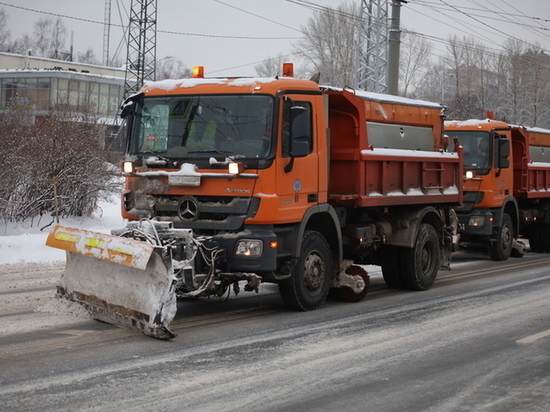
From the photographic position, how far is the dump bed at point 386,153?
34.8 feet

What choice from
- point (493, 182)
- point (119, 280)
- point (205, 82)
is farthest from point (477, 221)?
point (119, 280)

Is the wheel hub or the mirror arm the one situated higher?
the mirror arm

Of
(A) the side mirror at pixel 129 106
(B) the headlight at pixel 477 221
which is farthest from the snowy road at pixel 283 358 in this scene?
(B) the headlight at pixel 477 221

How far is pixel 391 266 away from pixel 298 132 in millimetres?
4046

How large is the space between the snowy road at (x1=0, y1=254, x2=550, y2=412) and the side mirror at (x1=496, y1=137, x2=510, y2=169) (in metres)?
6.40

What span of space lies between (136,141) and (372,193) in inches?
127

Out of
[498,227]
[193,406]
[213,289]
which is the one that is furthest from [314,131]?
[498,227]

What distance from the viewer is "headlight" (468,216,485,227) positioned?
16859mm

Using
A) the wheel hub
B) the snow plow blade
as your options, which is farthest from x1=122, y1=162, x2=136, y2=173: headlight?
the wheel hub

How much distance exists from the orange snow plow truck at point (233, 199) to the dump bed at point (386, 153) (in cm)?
3

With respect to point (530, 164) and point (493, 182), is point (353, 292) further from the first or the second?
point (530, 164)

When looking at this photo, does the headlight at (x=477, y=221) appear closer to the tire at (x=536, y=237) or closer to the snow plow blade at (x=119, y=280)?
the tire at (x=536, y=237)

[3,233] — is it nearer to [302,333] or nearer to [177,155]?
[177,155]

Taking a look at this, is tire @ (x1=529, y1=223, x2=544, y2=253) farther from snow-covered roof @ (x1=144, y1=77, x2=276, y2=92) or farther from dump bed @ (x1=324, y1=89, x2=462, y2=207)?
snow-covered roof @ (x1=144, y1=77, x2=276, y2=92)
